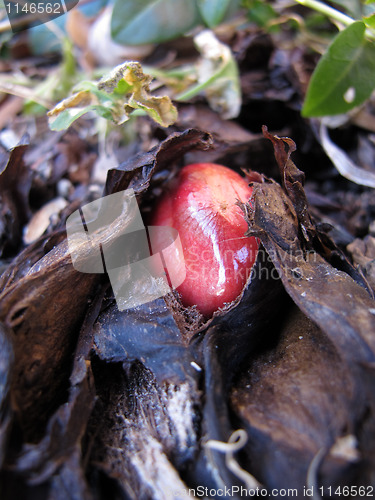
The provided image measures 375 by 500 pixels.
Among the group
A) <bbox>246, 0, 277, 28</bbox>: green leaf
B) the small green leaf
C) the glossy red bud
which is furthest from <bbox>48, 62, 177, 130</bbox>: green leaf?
<bbox>246, 0, 277, 28</bbox>: green leaf

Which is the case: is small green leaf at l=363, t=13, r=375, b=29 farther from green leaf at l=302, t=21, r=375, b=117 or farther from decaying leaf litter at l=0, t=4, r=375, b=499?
decaying leaf litter at l=0, t=4, r=375, b=499

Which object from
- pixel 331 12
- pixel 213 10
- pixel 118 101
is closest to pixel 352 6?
pixel 331 12

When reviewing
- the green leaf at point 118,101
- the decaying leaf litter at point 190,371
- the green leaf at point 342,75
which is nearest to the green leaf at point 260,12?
the green leaf at point 342,75

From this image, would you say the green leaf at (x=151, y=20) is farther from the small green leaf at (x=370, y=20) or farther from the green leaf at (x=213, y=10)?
the small green leaf at (x=370, y=20)

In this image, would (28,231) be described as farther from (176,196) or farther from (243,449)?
(243,449)

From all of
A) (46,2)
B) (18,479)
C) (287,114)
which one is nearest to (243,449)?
(18,479)

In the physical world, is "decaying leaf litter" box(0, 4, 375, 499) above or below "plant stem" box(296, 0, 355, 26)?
below
